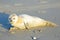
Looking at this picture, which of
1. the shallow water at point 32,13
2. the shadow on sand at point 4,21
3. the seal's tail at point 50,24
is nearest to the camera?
the shallow water at point 32,13

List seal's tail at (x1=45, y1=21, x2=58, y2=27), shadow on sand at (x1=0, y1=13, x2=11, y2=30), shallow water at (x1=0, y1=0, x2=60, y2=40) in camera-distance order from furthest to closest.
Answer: shadow on sand at (x1=0, y1=13, x2=11, y2=30)
seal's tail at (x1=45, y1=21, x2=58, y2=27)
shallow water at (x1=0, y1=0, x2=60, y2=40)

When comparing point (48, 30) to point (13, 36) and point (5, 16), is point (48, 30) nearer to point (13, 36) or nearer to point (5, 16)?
point (13, 36)

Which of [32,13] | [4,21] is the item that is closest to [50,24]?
[32,13]

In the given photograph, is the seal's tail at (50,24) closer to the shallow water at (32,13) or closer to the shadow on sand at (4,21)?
the shallow water at (32,13)

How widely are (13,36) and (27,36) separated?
28cm

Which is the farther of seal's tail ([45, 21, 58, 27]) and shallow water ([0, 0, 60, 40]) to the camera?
seal's tail ([45, 21, 58, 27])

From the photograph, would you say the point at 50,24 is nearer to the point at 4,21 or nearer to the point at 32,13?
the point at 32,13

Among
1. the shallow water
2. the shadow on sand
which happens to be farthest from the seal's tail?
the shadow on sand

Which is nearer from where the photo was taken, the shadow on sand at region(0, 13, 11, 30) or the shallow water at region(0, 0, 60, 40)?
the shallow water at region(0, 0, 60, 40)

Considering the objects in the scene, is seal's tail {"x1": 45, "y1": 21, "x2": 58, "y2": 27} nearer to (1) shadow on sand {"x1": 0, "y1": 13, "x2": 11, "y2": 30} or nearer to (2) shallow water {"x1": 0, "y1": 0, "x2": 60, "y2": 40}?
(2) shallow water {"x1": 0, "y1": 0, "x2": 60, "y2": 40}

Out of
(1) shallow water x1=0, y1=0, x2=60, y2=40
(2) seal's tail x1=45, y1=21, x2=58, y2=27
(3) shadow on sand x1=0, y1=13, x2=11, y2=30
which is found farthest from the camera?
(3) shadow on sand x1=0, y1=13, x2=11, y2=30

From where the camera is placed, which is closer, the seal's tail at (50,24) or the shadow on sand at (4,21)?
the seal's tail at (50,24)

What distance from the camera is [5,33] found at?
5.29m

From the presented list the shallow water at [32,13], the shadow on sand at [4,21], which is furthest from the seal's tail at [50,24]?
the shadow on sand at [4,21]
